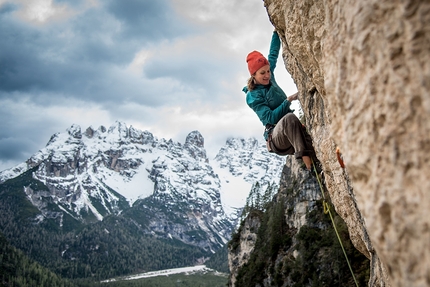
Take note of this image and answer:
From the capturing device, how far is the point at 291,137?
19.0ft

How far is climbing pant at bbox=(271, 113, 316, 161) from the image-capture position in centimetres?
563

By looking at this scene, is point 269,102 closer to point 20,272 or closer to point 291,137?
point 291,137

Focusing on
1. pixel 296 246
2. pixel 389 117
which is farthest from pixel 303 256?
pixel 389 117

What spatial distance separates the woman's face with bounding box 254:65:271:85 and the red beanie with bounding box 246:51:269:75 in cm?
5

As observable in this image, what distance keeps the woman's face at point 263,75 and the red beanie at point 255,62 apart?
0.18ft

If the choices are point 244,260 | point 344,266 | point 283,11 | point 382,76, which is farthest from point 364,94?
point 244,260

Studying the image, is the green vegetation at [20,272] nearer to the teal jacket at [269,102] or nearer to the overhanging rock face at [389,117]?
the teal jacket at [269,102]

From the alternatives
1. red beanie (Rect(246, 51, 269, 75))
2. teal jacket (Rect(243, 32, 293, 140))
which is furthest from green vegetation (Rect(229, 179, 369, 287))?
red beanie (Rect(246, 51, 269, 75))

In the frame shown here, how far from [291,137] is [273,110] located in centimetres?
61

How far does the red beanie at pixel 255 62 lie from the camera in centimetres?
569

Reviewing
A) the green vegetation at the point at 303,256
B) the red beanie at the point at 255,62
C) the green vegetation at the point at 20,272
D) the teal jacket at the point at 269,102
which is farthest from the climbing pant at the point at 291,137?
the green vegetation at the point at 20,272

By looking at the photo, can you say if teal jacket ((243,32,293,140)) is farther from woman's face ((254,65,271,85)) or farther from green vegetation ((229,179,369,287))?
green vegetation ((229,179,369,287))

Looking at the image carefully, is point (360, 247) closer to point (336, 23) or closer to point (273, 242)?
point (336, 23)

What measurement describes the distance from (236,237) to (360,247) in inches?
2327
